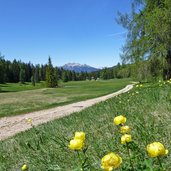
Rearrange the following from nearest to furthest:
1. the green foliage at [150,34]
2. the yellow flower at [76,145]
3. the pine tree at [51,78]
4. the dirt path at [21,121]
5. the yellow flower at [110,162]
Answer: the yellow flower at [110,162] < the yellow flower at [76,145] < the dirt path at [21,121] < the green foliage at [150,34] < the pine tree at [51,78]

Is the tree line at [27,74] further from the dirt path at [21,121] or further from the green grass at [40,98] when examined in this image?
the dirt path at [21,121]

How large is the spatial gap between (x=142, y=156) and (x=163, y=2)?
28.3 m

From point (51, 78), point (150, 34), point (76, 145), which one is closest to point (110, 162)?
point (76, 145)

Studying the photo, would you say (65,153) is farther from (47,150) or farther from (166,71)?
Result: (166,71)

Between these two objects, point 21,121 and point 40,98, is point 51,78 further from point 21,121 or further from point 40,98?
point 21,121

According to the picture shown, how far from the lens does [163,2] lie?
29.0m

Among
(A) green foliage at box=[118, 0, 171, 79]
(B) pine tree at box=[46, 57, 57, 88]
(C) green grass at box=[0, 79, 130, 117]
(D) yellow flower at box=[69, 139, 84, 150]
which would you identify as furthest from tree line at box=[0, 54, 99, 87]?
(D) yellow flower at box=[69, 139, 84, 150]

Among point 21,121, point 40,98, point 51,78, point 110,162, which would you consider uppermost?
point 110,162

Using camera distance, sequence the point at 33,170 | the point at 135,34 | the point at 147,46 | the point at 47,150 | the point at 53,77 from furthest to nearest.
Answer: the point at 53,77
the point at 135,34
the point at 147,46
the point at 47,150
the point at 33,170

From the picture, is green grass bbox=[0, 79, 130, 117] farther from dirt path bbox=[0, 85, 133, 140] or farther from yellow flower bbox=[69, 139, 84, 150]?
yellow flower bbox=[69, 139, 84, 150]

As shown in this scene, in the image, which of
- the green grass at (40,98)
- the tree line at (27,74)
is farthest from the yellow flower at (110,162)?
the tree line at (27,74)

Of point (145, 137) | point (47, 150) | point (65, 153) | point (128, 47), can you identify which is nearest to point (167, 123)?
point (145, 137)

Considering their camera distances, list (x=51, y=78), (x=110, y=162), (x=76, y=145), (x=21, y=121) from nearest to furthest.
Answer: (x=110, y=162) < (x=76, y=145) < (x=21, y=121) < (x=51, y=78)

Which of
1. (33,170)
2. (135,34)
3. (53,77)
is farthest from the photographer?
(53,77)
